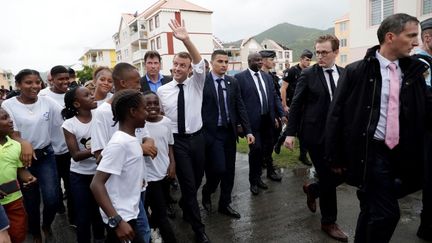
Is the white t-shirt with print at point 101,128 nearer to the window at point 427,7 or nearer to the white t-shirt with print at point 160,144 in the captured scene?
the white t-shirt with print at point 160,144

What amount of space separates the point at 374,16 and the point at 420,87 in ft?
59.3

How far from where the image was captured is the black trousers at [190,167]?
3.60 m

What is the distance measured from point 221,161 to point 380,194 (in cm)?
199

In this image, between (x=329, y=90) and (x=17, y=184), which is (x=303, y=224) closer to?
(x=329, y=90)

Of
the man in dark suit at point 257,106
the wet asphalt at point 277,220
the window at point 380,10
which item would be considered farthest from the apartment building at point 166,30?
the wet asphalt at point 277,220

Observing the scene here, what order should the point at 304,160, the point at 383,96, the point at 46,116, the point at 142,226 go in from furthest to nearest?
the point at 304,160 < the point at 46,116 < the point at 383,96 < the point at 142,226

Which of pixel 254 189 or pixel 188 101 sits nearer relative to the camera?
pixel 188 101

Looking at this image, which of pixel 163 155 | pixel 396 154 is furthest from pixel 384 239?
pixel 163 155

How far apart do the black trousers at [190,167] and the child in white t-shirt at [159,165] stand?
0.17m

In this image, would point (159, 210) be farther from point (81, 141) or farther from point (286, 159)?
point (286, 159)

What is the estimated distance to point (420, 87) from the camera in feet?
8.94

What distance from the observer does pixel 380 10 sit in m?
17.8

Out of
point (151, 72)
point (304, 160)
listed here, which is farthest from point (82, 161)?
point (304, 160)

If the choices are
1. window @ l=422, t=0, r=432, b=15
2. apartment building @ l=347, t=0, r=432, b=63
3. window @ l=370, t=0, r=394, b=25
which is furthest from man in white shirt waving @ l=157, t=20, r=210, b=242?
window @ l=370, t=0, r=394, b=25
